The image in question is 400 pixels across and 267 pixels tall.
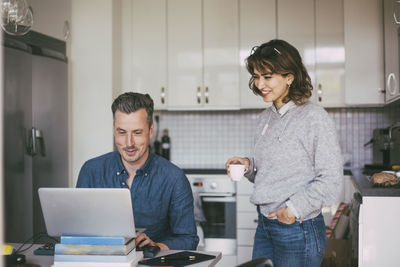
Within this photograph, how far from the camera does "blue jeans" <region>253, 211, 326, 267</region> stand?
1.64 metres

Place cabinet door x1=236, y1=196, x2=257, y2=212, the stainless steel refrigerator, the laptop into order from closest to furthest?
the laptop, the stainless steel refrigerator, cabinet door x1=236, y1=196, x2=257, y2=212

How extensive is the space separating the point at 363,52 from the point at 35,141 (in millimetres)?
2643

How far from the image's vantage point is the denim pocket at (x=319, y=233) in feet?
5.43

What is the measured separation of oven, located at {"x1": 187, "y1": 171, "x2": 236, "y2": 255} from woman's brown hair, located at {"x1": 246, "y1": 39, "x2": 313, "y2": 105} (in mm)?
2121

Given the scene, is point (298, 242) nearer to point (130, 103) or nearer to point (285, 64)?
point (285, 64)

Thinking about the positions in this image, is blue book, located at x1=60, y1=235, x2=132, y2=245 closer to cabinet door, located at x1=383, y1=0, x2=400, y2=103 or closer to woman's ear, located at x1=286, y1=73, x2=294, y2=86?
woman's ear, located at x1=286, y1=73, x2=294, y2=86

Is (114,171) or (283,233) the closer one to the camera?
(283,233)

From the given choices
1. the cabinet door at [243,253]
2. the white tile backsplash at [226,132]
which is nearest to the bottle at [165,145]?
the white tile backsplash at [226,132]

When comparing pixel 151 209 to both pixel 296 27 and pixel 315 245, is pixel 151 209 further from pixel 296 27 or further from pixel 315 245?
pixel 296 27

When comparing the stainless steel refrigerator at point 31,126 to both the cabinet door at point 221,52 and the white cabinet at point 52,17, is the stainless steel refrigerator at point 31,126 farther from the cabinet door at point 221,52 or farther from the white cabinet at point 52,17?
the cabinet door at point 221,52

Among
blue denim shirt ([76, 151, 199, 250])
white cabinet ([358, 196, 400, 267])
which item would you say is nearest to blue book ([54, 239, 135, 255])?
blue denim shirt ([76, 151, 199, 250])

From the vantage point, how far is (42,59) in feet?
10.8

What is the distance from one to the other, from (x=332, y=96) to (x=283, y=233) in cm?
247

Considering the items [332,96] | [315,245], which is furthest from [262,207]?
[332,96]
